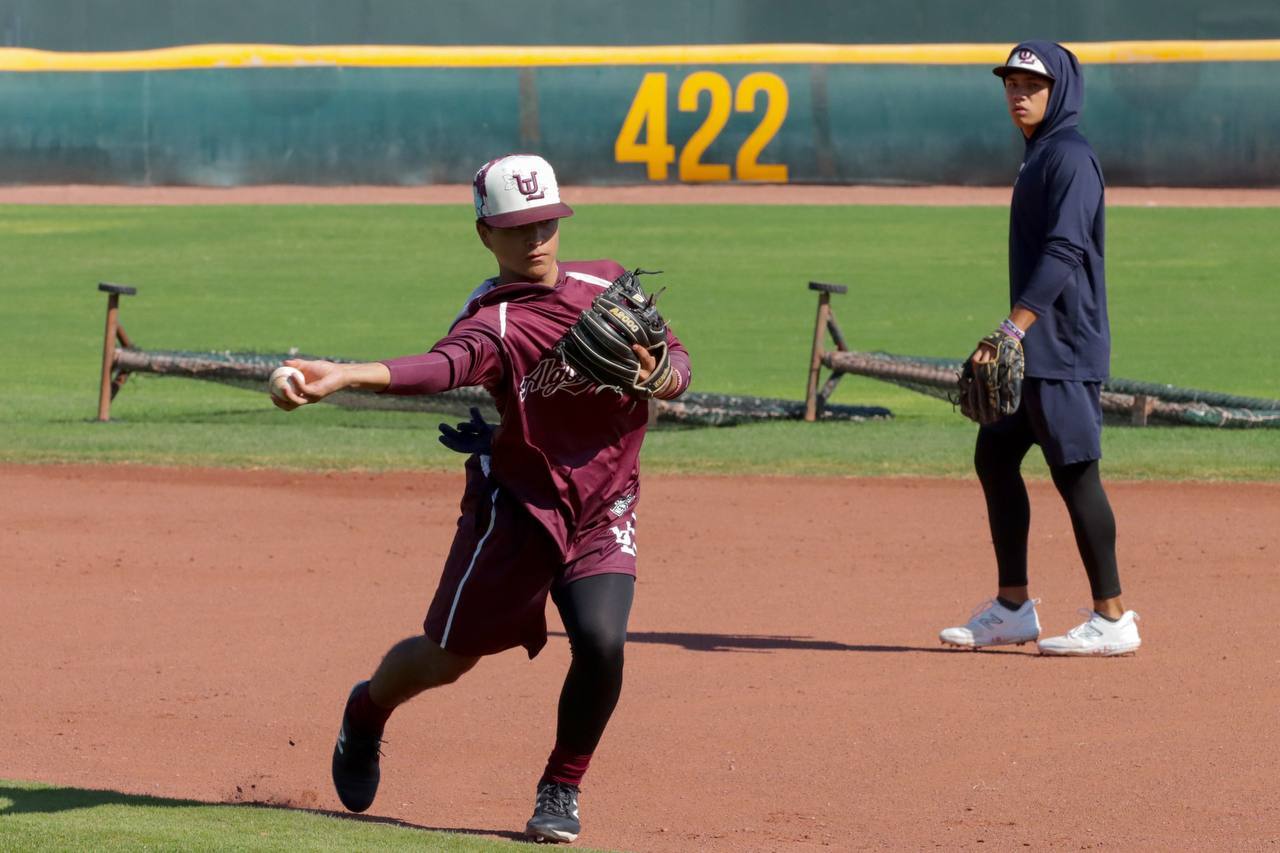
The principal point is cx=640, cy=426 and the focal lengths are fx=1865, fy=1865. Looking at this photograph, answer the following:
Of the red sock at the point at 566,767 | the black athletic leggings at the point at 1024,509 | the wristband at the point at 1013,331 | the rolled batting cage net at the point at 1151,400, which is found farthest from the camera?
the rolled batting cage net at the point at 1151,400

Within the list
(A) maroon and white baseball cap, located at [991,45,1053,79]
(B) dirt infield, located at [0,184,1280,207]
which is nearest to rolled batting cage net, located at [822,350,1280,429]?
(A) maroon and white baseball cap, located at [991,45,1053,79]

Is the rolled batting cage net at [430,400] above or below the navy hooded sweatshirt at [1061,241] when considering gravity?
below

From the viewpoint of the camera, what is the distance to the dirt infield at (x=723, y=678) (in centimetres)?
505

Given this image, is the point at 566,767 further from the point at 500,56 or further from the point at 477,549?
the point at 500,56

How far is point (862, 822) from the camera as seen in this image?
Result: 486 cm

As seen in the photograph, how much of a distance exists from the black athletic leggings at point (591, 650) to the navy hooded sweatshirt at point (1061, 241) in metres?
2.26

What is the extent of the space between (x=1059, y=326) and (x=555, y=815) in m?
2.72

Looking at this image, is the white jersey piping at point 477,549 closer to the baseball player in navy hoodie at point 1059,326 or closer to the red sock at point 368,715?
the red sock at point 368,715

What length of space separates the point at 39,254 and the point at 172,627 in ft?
57.0

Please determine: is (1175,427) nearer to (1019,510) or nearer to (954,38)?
(1019,510)

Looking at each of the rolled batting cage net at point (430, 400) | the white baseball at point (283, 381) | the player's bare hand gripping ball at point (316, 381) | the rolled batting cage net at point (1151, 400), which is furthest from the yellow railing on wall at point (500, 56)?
the white baseball at point (283, 381)

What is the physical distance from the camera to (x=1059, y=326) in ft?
20.6

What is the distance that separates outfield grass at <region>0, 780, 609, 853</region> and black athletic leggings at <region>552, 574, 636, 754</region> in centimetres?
34

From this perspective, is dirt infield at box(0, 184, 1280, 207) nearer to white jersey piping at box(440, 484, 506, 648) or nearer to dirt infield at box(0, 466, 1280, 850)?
dirt infield at box(0, 466, 1280, 850)
